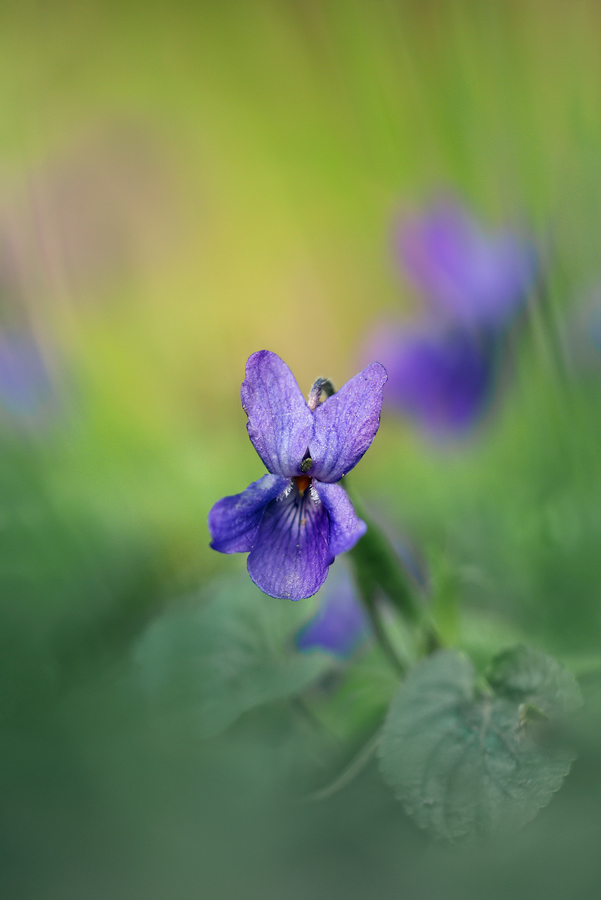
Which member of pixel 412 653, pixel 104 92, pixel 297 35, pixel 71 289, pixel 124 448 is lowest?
pixel 412 653

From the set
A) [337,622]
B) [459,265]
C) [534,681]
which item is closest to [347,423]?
[534,681]

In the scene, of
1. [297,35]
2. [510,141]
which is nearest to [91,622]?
[510,141]

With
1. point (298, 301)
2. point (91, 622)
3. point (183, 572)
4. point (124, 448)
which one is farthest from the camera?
point (298, 301)

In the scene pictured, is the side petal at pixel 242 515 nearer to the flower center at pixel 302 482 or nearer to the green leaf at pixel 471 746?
the flower center at pixel 302 482

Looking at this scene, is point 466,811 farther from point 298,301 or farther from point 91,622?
point 298,301

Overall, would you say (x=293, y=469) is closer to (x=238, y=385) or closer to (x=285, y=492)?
(x=285, y=492)

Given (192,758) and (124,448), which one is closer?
(192,758)
